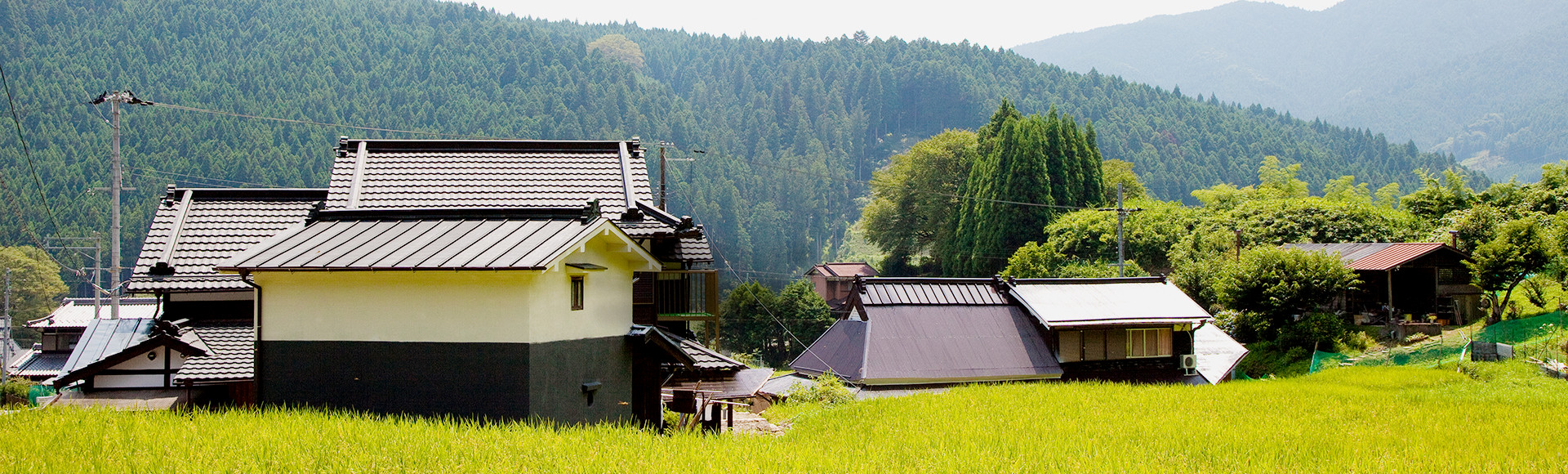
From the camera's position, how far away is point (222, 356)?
13.8 metres

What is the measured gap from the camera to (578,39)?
14550cm

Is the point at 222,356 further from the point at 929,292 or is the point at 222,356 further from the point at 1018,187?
the point at 1018,187

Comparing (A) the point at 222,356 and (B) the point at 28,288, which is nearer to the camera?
(A) the point at 222,356

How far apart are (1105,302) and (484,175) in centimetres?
1782

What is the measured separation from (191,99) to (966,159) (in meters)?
81.6

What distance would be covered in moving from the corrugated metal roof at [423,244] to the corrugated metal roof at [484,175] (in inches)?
95.5

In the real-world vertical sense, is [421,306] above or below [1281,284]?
above

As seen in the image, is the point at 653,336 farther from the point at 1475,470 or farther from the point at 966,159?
the point at 966,159

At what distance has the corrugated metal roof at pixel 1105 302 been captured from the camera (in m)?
25.6

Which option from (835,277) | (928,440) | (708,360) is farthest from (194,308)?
(835,277)

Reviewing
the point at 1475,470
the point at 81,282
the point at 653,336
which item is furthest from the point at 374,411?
the point at 81,282

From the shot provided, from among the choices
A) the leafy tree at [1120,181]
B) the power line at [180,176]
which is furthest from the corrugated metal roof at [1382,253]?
the power line at [180,176]

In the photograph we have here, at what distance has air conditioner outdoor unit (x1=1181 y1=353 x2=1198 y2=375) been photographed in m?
26.1

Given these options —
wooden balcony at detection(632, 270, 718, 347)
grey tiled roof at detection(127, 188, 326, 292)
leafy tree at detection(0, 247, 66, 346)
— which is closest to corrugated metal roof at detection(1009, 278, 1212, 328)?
wooden balcony at detection(632, 270, 718, 347)
